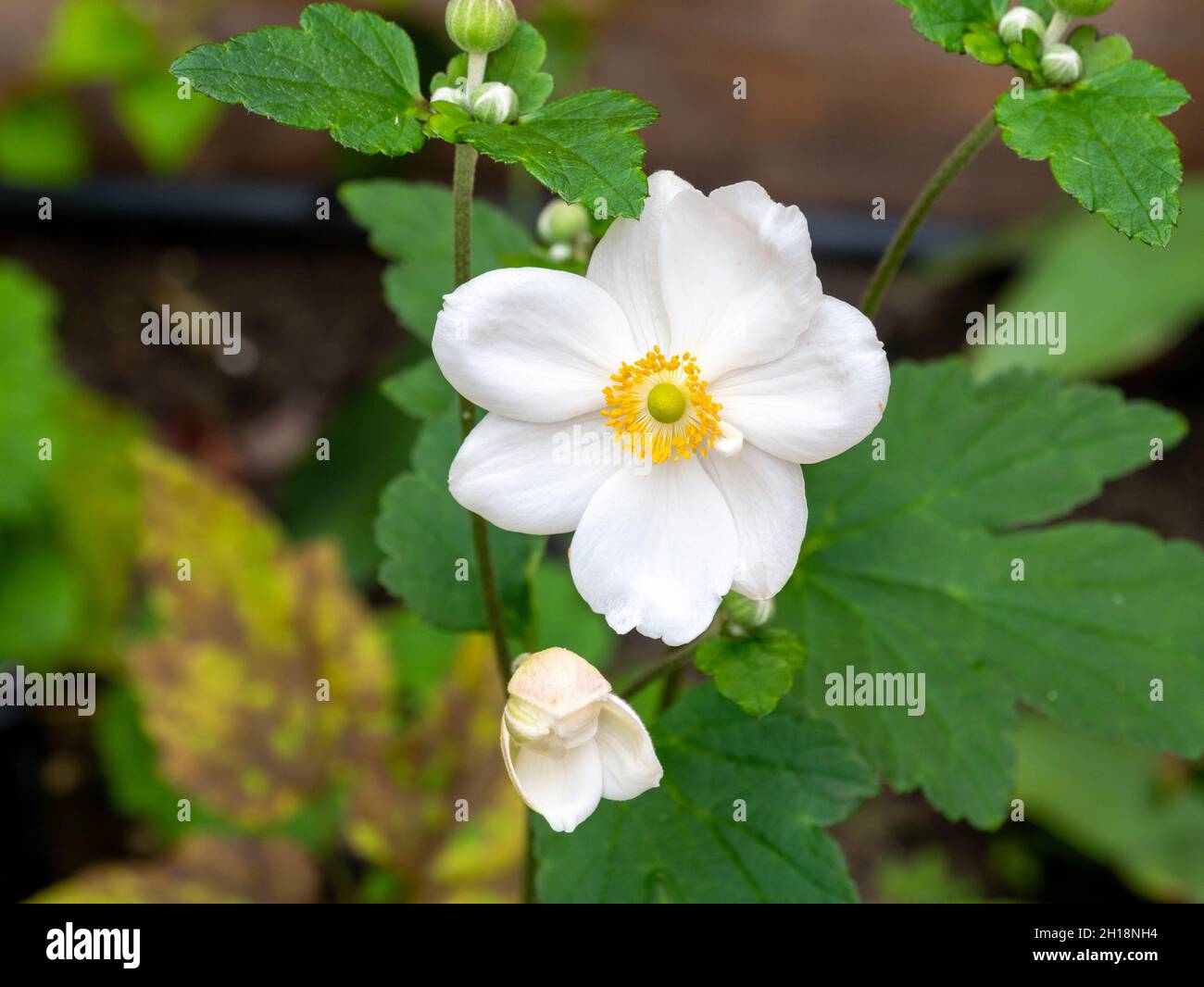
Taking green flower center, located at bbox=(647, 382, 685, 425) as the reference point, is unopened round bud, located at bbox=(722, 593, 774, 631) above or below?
below

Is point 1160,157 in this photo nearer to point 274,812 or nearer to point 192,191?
point 274,812

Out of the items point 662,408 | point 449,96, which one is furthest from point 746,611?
point 449,96

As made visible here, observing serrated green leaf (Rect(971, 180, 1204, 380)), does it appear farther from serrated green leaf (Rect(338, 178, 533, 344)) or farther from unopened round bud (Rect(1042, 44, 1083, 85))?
unopened round bud (Rect(1042, 44, 1083, 85))

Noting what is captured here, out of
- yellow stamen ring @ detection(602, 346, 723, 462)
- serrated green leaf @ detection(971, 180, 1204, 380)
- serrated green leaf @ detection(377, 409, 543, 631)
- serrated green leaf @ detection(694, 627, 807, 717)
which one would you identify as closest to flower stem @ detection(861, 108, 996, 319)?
yellow stamen ring @ detection(602, 346, 723, 462)

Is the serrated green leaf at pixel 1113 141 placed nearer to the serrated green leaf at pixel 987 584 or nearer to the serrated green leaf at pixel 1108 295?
the serrated green leaf at pixel 987 584

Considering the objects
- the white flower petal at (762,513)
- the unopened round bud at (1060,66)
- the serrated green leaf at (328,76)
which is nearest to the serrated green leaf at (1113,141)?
the unopened round bud at (1060,66)

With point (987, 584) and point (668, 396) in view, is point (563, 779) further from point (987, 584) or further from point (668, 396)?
point (987, 584)
